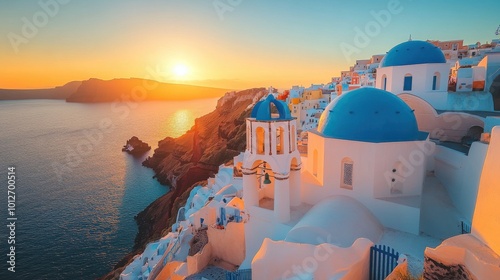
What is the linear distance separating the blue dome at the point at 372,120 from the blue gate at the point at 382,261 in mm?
3792

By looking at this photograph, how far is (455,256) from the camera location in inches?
174

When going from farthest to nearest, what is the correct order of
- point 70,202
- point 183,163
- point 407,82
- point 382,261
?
point 183,163
point 70,202
point 407,82
point 382,261

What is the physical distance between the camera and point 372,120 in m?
9.34

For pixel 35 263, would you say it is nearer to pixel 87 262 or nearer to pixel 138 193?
pixel 87 262

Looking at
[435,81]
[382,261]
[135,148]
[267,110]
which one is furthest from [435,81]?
[135,148]

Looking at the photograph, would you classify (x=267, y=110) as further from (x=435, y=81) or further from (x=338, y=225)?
(x=435, y=81)

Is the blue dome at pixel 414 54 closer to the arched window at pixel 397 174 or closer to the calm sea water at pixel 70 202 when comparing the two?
the arched window at pixel 397 174

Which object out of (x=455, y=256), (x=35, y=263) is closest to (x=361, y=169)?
(x=455, y=256)

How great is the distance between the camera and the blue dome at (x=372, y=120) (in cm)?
923

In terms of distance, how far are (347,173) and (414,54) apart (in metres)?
9.26

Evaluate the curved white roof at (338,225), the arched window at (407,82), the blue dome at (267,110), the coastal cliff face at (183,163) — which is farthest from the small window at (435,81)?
the coastal cliff face at (183,163)

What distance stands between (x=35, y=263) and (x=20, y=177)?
2182 cm

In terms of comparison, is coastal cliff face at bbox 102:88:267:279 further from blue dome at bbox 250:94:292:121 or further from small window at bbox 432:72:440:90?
small window at bbox 432:72:440:90

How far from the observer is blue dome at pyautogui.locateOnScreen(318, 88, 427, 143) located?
923cm
